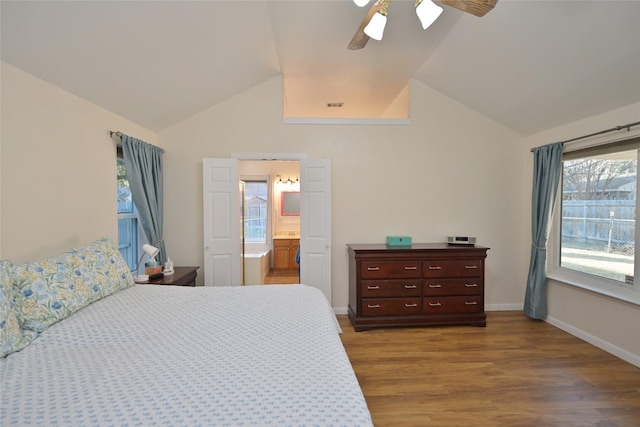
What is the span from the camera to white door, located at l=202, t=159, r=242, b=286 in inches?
134

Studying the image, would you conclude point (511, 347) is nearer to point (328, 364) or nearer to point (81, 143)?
point (328, 364)

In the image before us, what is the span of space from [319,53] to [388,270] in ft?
8.22

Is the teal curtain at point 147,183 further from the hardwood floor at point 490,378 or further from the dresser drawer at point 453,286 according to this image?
the dresser drawer at point 453,286

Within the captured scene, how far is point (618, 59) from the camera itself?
84.2 inches

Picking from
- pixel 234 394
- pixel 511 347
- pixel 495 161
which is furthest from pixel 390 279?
pixel 234 394

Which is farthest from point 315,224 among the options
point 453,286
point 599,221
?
point 599,221

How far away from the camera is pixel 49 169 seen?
1.97m

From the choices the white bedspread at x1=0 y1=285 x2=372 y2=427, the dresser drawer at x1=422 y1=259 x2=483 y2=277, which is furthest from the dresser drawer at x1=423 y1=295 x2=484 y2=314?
the white bedspread at x1=0 y1=285 x2=372 y2=427

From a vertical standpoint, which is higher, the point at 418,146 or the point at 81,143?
the point at 418,146

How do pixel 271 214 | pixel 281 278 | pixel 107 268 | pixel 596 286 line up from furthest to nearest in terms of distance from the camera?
pixel 271 214 < pixel 281 278 < pixel 596 286 < pixel 107 268

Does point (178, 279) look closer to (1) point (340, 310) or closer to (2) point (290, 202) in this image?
(1) point (340, 310)

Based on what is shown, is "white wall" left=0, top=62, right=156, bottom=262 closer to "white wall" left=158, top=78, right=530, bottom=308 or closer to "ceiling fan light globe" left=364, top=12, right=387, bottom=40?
"white wall" left=158, top=78, right=530, bottom=308

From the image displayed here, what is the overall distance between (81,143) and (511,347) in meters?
4.29

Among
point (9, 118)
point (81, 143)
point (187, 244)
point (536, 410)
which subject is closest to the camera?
point (9, 118)
